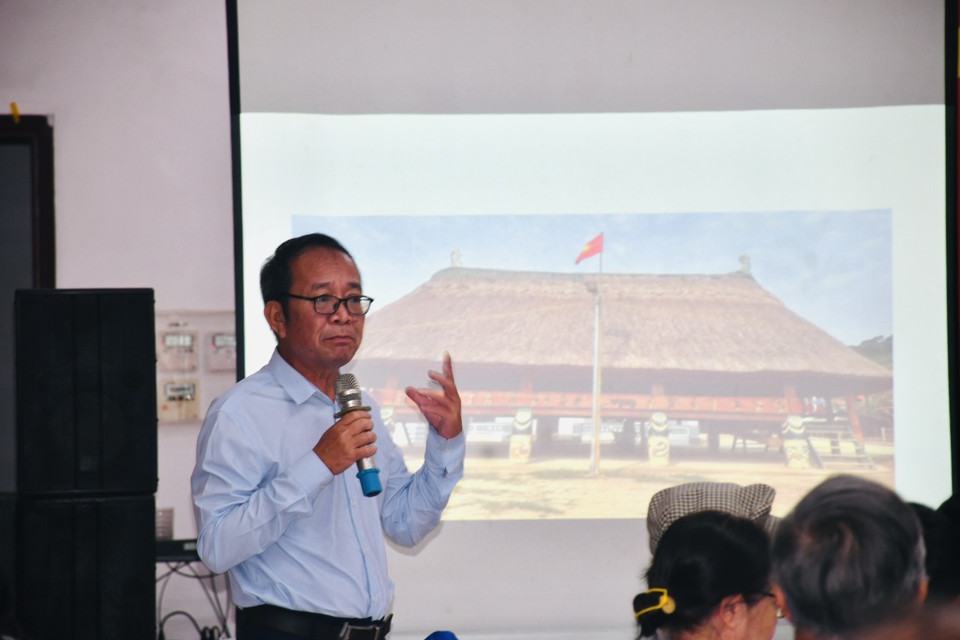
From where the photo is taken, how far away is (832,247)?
366 cm

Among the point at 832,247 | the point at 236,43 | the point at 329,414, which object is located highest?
the point at 236,43

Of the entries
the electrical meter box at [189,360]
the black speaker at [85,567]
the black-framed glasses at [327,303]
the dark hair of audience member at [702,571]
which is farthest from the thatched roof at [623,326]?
the dark hair of audience member at [702,571]

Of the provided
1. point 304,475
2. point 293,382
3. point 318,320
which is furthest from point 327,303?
point 304,475

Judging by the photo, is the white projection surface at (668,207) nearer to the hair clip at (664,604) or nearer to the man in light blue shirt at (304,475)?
the man in light blue shirt at (304,475)

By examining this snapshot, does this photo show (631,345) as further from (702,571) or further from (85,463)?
(702,571)

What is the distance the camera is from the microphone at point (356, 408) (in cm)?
192

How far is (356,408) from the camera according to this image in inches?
79.6

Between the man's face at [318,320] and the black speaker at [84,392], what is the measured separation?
690 mm

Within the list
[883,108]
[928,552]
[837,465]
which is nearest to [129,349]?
[928,552]

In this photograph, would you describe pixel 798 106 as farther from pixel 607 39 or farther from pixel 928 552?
pixel 928 552

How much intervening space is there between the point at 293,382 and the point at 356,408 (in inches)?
9.8

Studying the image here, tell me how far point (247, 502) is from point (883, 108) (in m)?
2.83

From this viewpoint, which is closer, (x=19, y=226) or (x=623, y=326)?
(x=623, y=326)

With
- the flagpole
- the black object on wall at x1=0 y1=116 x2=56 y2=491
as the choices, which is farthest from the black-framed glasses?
the black object on wall at x1=0 y1=116 x2=56 y2=491
